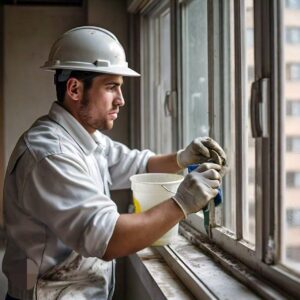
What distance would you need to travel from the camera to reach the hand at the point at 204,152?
1.58m

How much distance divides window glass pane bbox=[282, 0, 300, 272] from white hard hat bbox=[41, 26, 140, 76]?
668mm

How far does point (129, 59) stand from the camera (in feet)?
9.64

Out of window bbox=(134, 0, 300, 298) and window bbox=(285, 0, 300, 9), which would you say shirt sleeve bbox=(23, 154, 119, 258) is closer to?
window bbox=(134, 0, 300, 298)

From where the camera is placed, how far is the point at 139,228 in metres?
1.34

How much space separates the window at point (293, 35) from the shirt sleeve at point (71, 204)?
0.71 meters

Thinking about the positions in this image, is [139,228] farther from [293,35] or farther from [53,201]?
[293,35]

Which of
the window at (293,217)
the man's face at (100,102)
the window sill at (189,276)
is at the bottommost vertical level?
the window sill at (189,276)

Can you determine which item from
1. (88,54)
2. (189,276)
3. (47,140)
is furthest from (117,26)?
(189,276)

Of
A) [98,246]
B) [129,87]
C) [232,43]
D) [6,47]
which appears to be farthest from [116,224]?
[6,47]

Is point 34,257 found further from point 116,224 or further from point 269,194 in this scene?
point 269,194

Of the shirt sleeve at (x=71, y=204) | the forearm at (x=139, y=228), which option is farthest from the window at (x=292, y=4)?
the shirt sleeve at (x=71, y=204)

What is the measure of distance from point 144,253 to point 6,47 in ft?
6.00

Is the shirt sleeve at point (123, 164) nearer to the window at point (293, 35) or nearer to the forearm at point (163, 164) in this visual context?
the forearm at point (163, 164)

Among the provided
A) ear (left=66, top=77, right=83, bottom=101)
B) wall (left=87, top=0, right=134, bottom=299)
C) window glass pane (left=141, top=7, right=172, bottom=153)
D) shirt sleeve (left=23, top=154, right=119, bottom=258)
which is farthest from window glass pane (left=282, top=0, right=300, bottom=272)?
wall (left=87, top=0, right=134, bottom=299)
